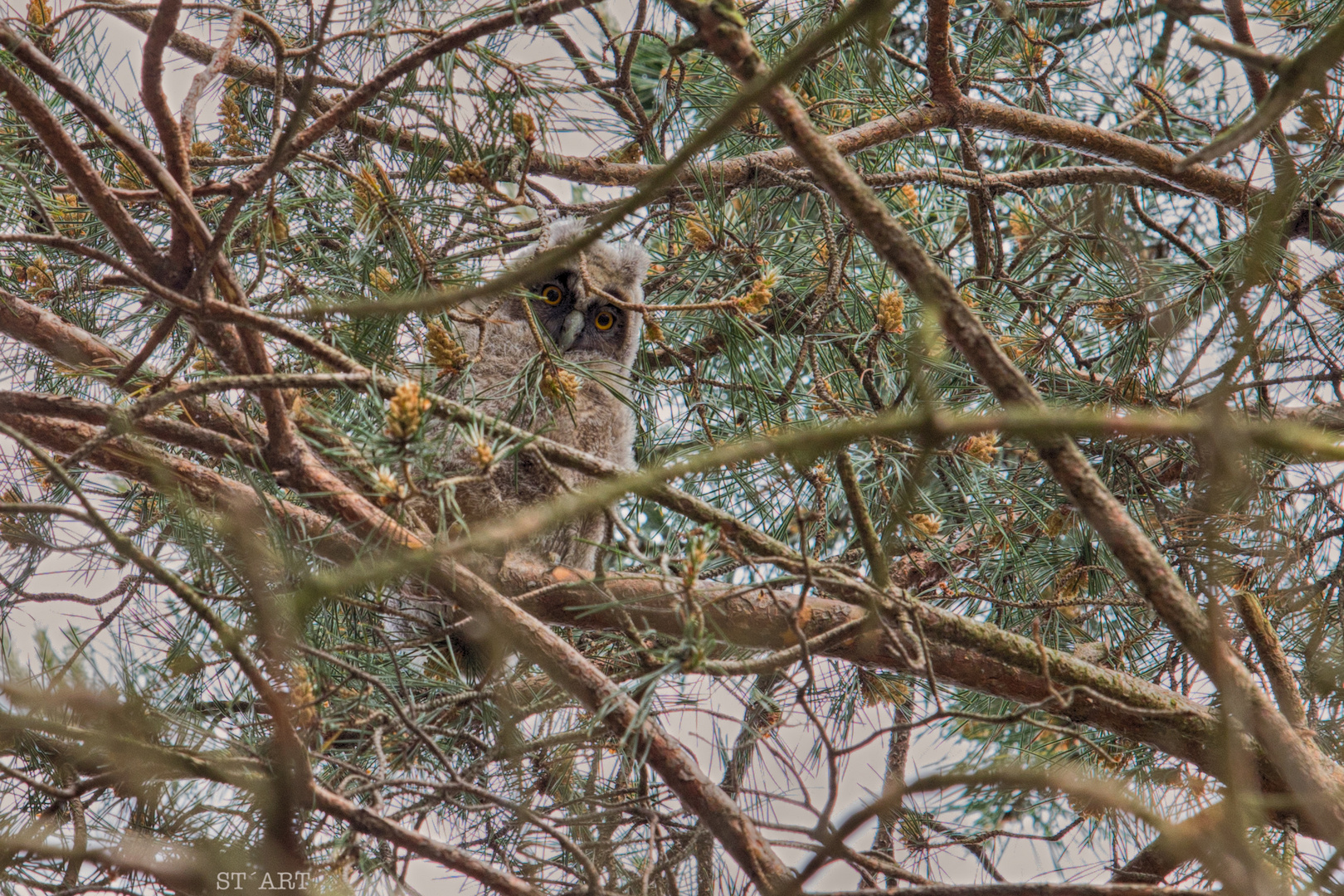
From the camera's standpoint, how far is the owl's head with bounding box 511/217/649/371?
2914mm

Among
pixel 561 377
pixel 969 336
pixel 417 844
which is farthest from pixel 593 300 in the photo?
pixel 969 336

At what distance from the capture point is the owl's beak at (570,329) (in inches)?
113

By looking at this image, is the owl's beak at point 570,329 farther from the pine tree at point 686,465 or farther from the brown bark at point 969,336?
the brown bark at point 969,336

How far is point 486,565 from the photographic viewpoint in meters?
1.80

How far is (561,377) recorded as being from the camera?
1.75 meters

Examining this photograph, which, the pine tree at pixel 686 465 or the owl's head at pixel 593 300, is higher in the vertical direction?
the owl's head at pixel 593 300

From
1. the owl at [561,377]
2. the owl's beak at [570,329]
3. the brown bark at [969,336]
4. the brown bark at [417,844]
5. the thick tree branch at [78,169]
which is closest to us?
the brown bark at [969,336]

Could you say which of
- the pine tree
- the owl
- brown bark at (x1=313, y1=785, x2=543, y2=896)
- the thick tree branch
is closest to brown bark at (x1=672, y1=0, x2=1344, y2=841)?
the pine tree

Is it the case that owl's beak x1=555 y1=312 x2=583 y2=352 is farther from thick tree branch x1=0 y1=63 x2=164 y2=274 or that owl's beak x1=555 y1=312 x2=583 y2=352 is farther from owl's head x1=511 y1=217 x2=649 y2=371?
thick tree branch x1=0 y1=63 x2=164 y2=274

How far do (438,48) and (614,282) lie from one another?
1.81 m

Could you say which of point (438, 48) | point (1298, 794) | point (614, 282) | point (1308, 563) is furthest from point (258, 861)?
point (614, 282)

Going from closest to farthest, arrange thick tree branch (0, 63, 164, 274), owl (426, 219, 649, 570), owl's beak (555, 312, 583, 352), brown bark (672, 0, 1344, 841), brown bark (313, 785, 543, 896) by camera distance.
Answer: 1. brown bark (672, 0, 1344, 841)
2. thick tree branch (0, 63, 164, 274)
3. brown bark (313, 785, 543, 896)
4. owl (426, 219, 649, 570)
5. owl's beak (555, 312, 583, 352)

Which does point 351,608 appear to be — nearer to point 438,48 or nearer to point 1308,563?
point 438,48

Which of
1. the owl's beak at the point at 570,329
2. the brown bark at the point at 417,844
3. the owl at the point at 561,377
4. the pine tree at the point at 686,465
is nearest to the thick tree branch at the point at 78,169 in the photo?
the pine tree at the point at 686,465
